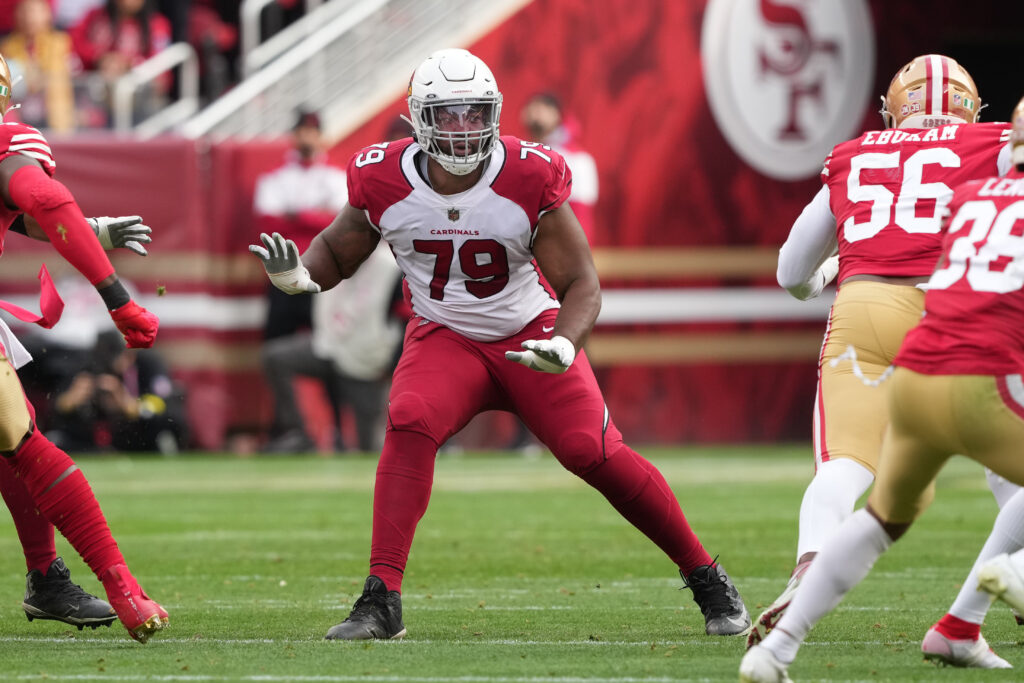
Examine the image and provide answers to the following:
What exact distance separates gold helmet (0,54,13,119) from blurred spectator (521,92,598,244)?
6.61m

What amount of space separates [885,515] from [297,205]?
9.35m

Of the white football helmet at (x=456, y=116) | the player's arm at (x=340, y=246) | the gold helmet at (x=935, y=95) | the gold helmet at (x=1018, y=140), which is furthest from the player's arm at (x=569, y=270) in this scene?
the gold helmet at (x=1018, y=140)

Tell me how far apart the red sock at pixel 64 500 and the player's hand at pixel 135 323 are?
42 centimetres

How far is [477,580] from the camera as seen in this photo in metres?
7.20

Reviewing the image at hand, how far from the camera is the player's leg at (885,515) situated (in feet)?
14.3

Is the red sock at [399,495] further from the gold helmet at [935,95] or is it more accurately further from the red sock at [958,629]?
the gold helmet at [935,95]

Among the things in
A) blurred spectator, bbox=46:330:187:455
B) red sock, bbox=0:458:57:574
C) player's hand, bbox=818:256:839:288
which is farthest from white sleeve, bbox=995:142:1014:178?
blurred spectator, bbox=46:330:187:455

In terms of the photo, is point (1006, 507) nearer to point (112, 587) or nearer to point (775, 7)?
point (112, 587)

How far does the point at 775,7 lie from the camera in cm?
1486

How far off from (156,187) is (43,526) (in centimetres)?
835

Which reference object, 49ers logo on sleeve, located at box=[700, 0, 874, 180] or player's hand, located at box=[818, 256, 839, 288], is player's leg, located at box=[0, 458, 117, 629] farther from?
49ers logo on sleeve, located at box=[700, 0, 874, 180]

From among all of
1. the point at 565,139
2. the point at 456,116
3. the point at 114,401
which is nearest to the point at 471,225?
the point at 456,116

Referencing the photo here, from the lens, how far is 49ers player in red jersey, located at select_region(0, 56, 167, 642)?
5223 millimetres

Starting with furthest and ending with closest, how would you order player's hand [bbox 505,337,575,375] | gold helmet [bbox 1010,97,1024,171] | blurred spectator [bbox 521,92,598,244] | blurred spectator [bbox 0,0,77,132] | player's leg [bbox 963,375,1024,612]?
1. blurred spectator [bbox 0,0,77,132]
2. blurred spectator [bbox 521,92,598,244]
3. player's hand [bbox 505,337,575,375]
4. gold helmet [bbox 1010,97,1024,171]
5. player's leg [bbox 963,375,1024,612]
